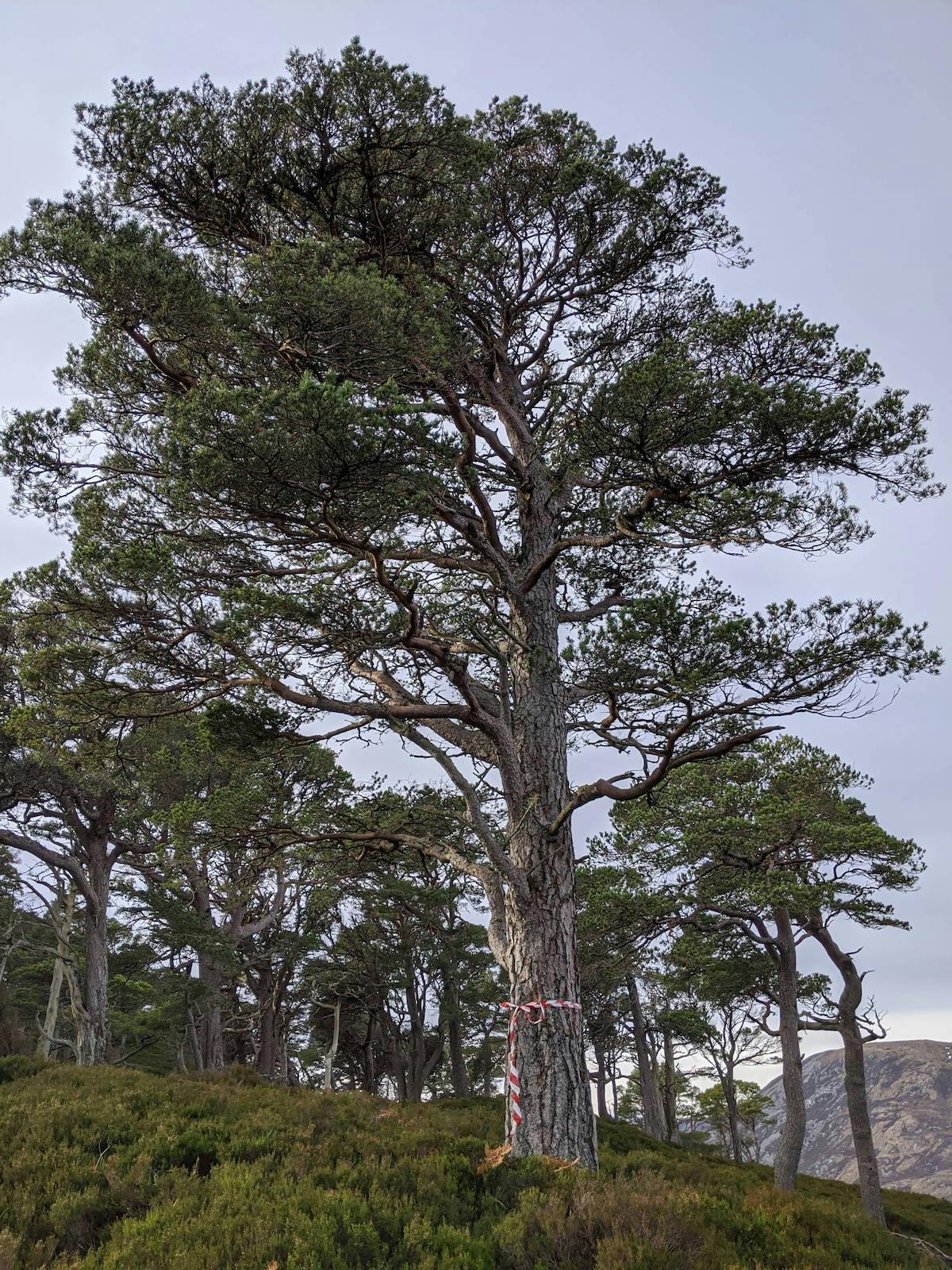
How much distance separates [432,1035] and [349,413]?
28082 mm

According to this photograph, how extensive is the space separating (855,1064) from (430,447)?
16.8 metres

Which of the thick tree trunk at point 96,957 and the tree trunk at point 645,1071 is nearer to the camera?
the thick tree trunk at point 96,957

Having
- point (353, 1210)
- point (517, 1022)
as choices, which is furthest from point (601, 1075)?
point (353, 1210)

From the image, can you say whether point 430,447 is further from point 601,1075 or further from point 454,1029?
point 601,1075

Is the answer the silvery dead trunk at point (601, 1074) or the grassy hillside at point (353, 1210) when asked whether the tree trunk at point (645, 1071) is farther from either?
the grassy hillside at point (353, 1210)

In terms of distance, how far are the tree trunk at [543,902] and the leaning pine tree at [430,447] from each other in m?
0.03

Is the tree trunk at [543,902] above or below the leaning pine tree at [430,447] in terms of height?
below

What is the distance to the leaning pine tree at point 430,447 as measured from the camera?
22.7ft

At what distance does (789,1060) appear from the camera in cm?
1571

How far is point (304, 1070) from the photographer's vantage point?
3058cm

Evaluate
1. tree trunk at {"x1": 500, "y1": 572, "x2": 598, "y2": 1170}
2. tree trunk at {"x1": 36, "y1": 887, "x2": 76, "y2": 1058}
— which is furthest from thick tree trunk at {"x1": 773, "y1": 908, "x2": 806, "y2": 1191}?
tree trunk at {"x1": 36, "y1": 887, "x2": 76, "y2": 1058}

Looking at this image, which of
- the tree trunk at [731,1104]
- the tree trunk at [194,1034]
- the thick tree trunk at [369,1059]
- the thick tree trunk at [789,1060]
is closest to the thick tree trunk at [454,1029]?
the thick tree trunk at [369,1059]

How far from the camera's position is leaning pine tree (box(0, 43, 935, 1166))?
693 centimetres

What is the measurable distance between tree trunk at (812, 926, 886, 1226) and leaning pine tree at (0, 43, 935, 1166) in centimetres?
1074
